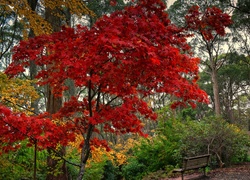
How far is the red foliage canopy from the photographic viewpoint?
3.60m

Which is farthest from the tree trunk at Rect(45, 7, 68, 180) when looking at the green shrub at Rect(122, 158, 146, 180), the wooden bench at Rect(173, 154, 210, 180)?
the green shrub at Rect(122, 158, 146, 180)

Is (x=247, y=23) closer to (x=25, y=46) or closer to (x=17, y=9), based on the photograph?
(x=17, y=9)

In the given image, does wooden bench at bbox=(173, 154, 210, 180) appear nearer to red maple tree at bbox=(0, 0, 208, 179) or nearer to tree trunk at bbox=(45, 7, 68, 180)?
red maple tree at bbox=(0, 0, 208, 179)

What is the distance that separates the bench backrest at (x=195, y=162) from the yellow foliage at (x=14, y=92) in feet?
14.6

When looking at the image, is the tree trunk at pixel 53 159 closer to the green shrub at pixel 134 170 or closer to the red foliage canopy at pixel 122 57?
the red foliage canopy at pixel 122 57

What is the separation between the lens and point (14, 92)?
687 centimetres

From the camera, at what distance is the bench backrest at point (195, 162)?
7.00m

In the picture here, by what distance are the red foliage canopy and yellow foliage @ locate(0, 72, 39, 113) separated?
7.00 ft

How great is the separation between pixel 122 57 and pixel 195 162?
4.71m

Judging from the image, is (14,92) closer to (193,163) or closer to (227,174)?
(193,163)

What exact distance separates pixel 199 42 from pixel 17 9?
18454 millimetres

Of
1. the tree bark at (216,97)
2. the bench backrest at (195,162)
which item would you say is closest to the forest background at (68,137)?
the bench backrest at (195,162)

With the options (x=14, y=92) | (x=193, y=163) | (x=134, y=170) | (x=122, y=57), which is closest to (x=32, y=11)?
(x=14, y=92)

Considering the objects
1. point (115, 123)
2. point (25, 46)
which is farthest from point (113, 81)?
point (25, 46)
